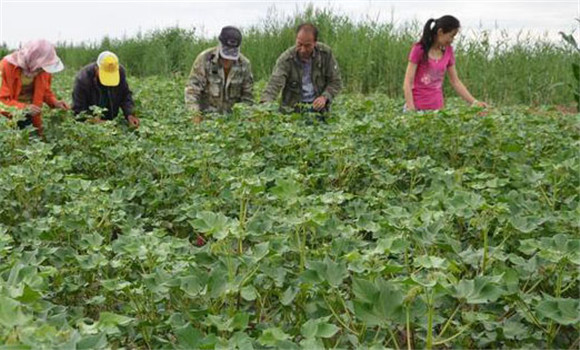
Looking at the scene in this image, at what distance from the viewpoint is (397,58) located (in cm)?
958

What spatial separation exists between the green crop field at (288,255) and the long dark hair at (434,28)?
1.53 meters

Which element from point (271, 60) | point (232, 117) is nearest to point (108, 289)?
point (232, 117)

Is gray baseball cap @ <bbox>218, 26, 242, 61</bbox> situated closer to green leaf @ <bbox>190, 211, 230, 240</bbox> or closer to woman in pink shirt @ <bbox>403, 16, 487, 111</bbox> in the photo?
woman in pink shirt @ <bbox>403, 16, 487, 111</bbox>

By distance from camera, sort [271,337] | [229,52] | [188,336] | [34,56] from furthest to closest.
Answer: [229,52] → [34,56] → [188,336] → [271,337]

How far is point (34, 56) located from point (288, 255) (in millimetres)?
3541

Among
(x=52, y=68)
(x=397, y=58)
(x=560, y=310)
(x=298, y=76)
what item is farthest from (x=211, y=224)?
(x=397, y=58)

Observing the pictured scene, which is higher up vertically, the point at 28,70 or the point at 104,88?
the point at 28,70

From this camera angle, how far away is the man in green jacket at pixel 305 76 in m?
5.86

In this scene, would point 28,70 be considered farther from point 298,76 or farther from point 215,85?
point 298,76

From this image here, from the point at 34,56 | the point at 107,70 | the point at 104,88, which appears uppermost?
the point at 34,56

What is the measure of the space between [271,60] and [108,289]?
9074 mm

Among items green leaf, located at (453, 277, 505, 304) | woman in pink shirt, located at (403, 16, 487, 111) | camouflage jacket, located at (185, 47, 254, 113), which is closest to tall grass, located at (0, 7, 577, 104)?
woman in pink shirt, located at (403, 16, 487, 111)

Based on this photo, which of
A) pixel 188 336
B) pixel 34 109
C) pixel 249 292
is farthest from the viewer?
pixel 34 109

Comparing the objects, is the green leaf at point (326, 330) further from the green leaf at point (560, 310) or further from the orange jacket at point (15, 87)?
the orange jacket at point (15, 87)
